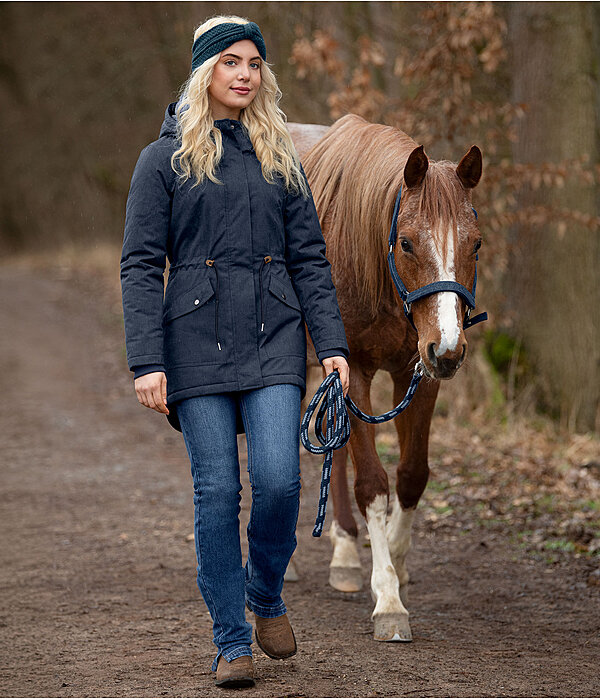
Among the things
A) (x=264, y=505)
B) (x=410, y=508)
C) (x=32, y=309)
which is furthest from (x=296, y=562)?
(x=32, y=309)

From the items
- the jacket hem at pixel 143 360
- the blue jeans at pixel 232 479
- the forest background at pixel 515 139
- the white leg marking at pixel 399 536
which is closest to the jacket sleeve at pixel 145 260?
the jacket hem at pixel 143 360

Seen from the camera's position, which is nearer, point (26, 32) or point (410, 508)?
point (410, 508)

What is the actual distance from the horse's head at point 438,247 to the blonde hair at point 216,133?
446mm

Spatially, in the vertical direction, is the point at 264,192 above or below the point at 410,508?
above

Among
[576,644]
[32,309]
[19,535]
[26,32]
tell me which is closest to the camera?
[576,644]

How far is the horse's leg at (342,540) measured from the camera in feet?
15.4

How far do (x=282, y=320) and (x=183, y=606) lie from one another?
5.74ft

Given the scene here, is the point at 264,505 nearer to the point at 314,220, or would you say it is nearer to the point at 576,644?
the point at 314,220

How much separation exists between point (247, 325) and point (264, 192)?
0.49 meters

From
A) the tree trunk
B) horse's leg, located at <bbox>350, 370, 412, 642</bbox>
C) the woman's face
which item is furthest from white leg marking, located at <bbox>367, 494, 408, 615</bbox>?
the tree trunk

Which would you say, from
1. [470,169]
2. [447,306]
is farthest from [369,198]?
[447,306]

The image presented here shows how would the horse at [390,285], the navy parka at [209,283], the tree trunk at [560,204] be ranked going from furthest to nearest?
1. the tree trunk at [560,204]
2. the horse at [390,285]
3. the navy parka at [209,283]

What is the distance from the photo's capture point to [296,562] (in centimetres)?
520

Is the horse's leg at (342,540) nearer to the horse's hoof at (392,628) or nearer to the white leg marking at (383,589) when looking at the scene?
the white leg marking at (383,589)
